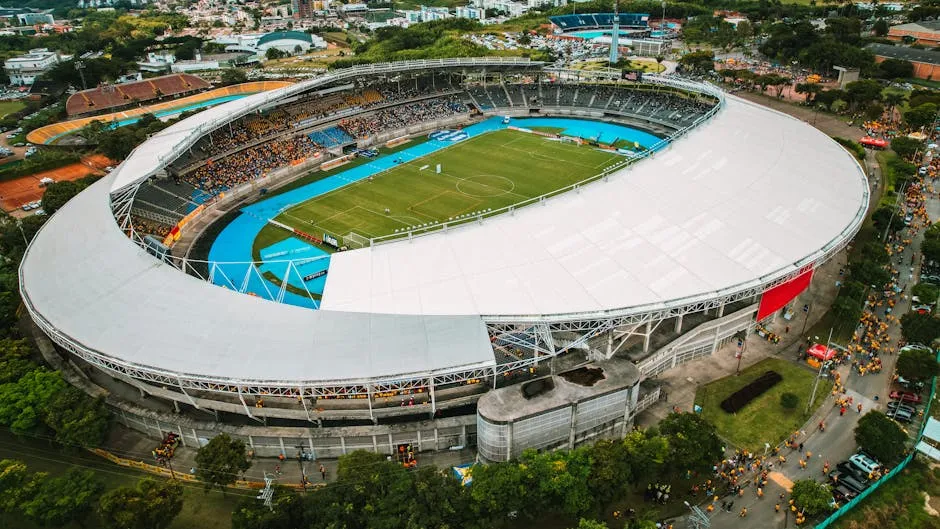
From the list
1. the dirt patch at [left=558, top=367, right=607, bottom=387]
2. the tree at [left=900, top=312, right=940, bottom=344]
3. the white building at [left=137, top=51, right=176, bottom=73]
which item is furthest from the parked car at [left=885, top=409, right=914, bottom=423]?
the white building at [left=137, top=51, right=176, bottom=73]

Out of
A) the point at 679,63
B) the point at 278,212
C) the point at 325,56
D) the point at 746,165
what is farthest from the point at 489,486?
the point at 325,56

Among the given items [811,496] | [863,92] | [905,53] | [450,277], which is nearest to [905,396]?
[811,496]

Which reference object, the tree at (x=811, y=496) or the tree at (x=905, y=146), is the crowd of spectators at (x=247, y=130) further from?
the tree at (x=905, y=146)

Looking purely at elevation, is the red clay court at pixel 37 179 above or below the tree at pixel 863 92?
below

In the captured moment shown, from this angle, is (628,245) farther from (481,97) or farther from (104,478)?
(481,97)

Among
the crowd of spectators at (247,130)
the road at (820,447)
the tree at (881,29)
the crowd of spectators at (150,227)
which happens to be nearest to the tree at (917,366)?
the road at (820,447)

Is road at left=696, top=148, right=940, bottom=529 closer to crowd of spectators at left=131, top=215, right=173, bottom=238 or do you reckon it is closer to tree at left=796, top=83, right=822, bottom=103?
crowd of spectators at left=131, top=215, right=173, bottom=238

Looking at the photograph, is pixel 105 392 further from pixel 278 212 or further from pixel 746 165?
pixel 746 165
